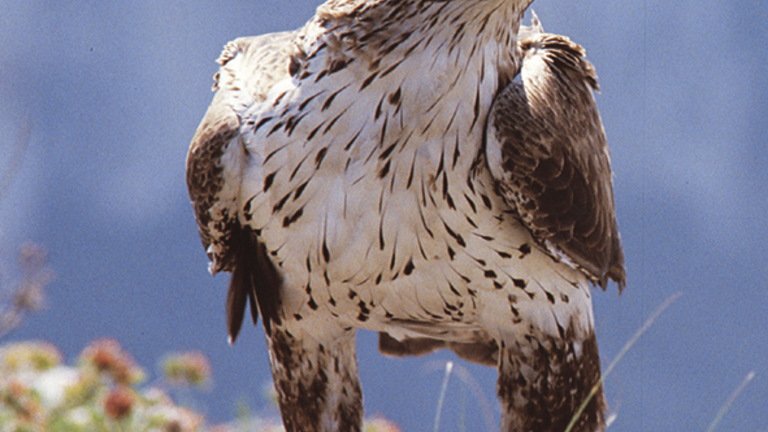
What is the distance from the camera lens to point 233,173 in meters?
3.34

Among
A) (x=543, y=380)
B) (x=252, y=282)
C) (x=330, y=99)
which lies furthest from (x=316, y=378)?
(x=330, y=99)

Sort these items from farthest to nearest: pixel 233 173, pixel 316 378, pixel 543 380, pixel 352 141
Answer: pixel 316 378, pixel 543 380, pixel 233 173, pixel 352 141

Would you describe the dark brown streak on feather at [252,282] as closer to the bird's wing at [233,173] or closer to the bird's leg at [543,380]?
the bird's wing at [233,173]

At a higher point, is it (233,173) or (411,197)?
(233,173)

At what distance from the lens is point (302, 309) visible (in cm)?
353

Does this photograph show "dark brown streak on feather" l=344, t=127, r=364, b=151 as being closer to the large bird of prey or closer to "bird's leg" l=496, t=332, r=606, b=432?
the large bird of prey

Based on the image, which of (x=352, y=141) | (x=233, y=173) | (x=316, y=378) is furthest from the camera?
(x=316, y=378)

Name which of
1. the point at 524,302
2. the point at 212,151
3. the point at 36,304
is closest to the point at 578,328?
the point at 524,302

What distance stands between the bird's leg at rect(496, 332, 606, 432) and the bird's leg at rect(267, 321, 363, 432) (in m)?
0.55

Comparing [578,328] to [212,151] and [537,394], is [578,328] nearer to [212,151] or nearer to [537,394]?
[537,394]

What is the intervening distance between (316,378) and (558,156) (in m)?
1.19

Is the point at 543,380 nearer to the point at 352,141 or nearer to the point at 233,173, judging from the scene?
the point at 352,141

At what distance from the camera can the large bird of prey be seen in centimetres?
315

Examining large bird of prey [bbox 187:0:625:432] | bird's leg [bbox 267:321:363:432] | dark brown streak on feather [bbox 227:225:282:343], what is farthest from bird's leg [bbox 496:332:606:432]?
dark brown streak on feather [bbox 227:225:282:343]
